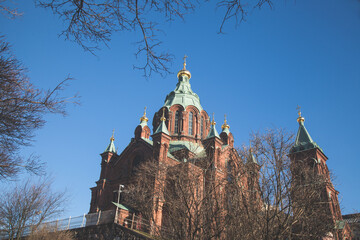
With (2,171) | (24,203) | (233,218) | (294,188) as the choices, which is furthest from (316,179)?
(24,203)

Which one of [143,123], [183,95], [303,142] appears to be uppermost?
[183,95]

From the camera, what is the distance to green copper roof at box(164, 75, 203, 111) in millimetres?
40156

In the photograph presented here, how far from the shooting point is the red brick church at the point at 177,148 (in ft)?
94.5

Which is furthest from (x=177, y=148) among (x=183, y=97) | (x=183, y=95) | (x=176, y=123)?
(x=183, y=95)

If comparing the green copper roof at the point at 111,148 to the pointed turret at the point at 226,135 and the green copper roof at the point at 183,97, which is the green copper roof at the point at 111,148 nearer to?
the green copper roof at the point at 183,97

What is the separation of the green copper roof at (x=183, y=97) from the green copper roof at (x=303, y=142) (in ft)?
42.9

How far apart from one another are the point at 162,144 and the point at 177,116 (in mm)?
10700

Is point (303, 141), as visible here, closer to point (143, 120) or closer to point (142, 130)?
point (142, 130)

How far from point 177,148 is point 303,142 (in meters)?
15.6

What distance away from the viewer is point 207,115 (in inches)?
1618

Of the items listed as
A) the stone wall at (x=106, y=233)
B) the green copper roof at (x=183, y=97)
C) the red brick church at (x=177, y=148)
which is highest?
the green copper roof at (x=183, y=97)

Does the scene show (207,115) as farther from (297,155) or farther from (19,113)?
(19,113)

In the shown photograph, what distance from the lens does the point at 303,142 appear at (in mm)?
36469

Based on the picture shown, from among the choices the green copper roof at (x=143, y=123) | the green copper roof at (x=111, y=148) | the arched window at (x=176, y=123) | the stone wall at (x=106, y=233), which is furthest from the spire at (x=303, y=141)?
the stone wall at (x=106, y=233)
